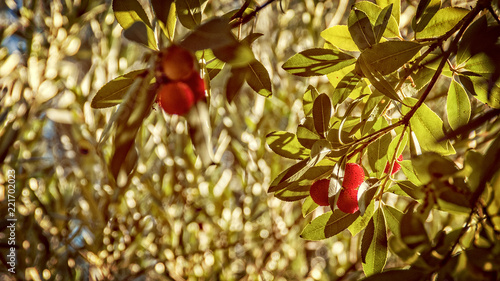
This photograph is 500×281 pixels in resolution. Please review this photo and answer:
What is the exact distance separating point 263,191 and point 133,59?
840 millimetres

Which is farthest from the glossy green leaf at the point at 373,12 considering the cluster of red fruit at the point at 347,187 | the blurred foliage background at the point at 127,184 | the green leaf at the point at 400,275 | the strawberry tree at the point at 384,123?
the blurred foliage background at the point at 127,184

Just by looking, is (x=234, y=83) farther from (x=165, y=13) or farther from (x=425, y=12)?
(x=425, y=12)

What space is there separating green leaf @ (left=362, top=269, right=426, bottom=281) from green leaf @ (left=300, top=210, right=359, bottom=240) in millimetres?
125

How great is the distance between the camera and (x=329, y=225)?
0.52 m

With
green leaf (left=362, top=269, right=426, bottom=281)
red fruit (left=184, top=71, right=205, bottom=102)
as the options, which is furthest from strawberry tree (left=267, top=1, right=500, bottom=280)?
red fruit (left=184, top=71, right=205, bottom=102)

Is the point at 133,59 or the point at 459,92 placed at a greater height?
the point at 459,92

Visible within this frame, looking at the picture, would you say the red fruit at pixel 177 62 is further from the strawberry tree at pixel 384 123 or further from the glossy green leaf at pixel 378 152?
the glossy green leaf at pixel 378 152

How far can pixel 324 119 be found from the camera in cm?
46

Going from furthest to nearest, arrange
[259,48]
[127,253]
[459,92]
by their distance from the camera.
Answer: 1. [259,48]
2. [127,253]
3. [459,92]

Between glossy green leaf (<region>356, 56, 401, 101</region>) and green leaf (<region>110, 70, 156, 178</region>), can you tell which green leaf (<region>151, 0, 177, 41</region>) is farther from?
glossy green leaf (<region>356, 56, 401, 101</region>)

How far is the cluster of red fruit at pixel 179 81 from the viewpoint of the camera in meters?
0.33

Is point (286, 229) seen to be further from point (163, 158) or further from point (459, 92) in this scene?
point (459, 92)

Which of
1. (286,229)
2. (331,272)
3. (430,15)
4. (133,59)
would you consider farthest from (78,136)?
(430,15)

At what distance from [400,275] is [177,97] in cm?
28
